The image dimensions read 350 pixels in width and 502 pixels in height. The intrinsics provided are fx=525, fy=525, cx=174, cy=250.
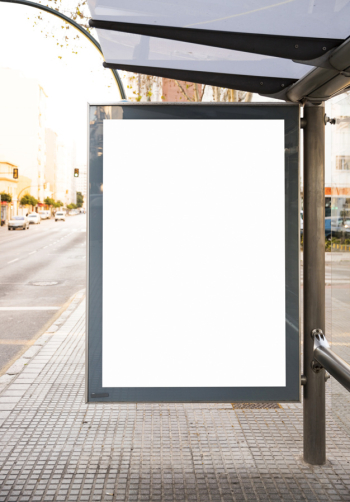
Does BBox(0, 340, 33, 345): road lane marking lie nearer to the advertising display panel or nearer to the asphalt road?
the asphalt road

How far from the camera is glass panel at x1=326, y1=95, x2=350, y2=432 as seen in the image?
357 cm

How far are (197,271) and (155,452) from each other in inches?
58.7

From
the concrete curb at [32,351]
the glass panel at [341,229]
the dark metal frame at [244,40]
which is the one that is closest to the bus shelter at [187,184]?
the glass panel at [341,229]

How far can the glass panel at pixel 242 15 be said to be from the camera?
89.4 inches

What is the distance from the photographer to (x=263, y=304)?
11.0 feet

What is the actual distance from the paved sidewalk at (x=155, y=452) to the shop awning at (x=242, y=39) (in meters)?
2.51

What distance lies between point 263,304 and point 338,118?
56.5 inches

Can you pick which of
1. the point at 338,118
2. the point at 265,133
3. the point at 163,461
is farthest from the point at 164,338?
the point at 338,118

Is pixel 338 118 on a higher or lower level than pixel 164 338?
higher

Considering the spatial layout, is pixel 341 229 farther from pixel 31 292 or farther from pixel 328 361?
pixel 31 292

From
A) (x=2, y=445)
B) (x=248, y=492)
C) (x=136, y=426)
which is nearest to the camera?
(x=248, y=492)

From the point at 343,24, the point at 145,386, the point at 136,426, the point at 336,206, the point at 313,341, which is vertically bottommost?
the point at 136,426

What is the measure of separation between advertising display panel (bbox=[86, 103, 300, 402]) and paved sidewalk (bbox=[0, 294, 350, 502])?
0.57 m

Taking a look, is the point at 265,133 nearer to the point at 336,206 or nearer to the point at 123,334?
the point at 336,206
